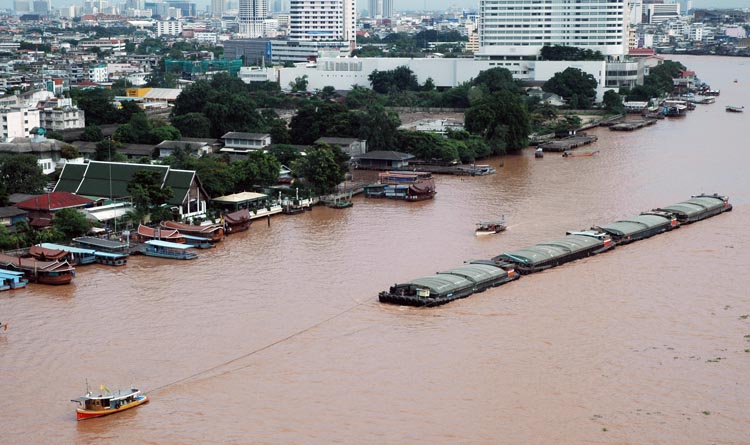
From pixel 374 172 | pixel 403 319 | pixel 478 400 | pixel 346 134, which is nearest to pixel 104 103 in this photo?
pixel 346 134

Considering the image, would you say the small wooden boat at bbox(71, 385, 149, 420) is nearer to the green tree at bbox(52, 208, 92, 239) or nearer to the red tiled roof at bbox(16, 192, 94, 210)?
the green tree at bbox(52, 208, 92, 239)

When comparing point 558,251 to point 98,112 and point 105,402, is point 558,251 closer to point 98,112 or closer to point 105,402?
point 105,402

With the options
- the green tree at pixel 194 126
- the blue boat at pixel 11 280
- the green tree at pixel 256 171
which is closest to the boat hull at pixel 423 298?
the blue boat at pixel 11 280

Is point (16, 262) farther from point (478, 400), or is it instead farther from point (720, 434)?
point (720, 434)

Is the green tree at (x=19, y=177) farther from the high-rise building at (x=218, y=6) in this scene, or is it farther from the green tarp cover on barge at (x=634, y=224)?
the high-rise building at (x=218, y=6)

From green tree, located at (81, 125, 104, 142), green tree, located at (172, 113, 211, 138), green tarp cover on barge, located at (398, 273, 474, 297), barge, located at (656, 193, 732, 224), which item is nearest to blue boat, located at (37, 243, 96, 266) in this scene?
green tarp cover on barge, located at (398, 273, 474, 297)
